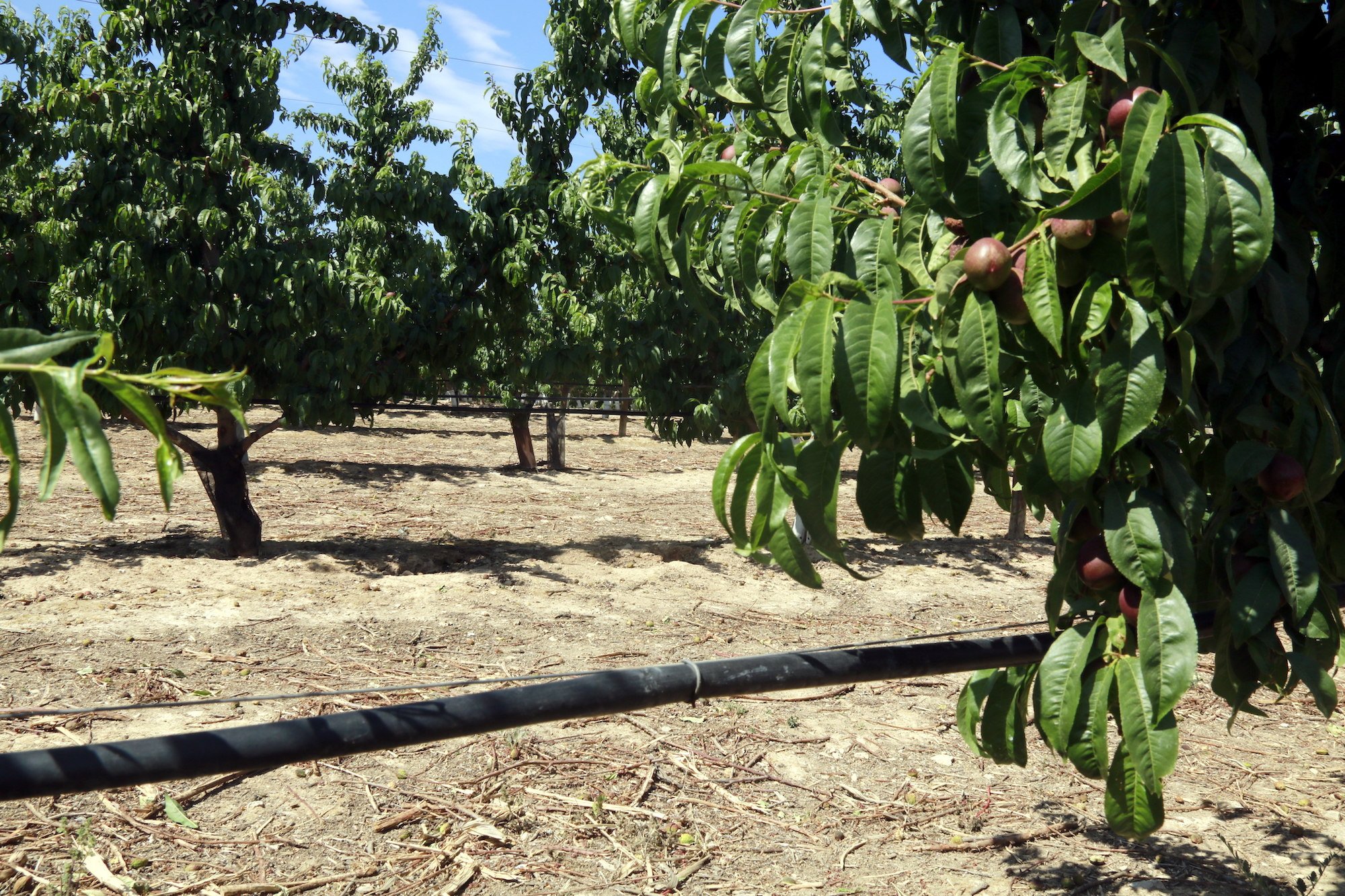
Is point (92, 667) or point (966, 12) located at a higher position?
point (966, 12)

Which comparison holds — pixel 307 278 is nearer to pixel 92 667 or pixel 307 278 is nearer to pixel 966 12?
pixel 92 667

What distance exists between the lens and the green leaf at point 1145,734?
1139mm

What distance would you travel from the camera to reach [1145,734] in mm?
1158

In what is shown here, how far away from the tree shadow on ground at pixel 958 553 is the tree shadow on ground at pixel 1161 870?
467 cm

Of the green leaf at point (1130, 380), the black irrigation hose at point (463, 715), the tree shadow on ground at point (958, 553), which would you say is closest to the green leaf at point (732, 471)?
the black irrigation hose at point (463, 715)

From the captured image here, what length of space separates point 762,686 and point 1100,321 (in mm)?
693

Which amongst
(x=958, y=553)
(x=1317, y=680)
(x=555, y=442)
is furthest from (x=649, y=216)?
(x=555, y=442)

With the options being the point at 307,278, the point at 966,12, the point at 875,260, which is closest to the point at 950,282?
the point at 875,260

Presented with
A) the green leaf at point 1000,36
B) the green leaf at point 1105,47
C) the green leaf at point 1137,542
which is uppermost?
the green leaf at point 1000,36

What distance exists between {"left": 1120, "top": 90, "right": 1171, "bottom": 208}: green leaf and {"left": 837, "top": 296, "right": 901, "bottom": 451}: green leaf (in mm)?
249

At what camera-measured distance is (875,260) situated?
1.25 metres

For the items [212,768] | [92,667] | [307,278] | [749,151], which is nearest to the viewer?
[212,768]

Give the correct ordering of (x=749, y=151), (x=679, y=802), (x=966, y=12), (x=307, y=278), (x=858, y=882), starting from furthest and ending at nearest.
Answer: (x=307, y=278)
(x=679, y=802)
(x=858, y=882)
(x=749, y=151)
(x=966, y=12)

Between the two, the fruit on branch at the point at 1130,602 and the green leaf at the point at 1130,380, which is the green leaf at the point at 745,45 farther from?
the fruit on branch at the point at 1130,602
